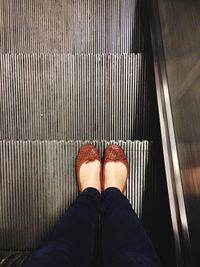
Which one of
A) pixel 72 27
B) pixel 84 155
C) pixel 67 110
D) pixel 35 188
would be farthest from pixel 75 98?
pixel 72 27

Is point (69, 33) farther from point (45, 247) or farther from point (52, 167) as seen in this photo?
point (45, 247)

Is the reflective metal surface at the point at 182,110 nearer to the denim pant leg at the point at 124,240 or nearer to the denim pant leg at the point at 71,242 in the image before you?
the denim pant leg at the point at 124,240

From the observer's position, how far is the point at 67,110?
5.41 ft

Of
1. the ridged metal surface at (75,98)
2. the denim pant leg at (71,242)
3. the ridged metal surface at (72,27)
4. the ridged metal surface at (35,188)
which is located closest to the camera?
the denim pant leg at (71,242)

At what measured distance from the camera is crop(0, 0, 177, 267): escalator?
54.3 inches

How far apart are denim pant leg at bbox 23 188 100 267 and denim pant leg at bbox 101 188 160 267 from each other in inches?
2.4

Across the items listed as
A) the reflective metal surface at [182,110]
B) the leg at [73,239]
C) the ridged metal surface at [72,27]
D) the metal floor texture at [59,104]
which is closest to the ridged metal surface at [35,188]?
the metal floor texture at [59,104]

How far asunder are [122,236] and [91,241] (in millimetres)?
133

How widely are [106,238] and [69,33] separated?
160 centimetres

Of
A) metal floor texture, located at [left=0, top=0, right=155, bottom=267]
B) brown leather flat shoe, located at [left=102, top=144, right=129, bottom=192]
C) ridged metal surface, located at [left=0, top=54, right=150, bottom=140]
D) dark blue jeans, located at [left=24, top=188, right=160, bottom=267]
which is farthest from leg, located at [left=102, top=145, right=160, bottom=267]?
ridged metal surface, located at [left=0, top=54, right=150, bottom=140]

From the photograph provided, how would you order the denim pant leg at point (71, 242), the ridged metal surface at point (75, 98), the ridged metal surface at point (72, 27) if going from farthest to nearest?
the ridged metal surface at point (72, 27)
the ridged metal surface at point (75, 98)
the denim pant leg at point (71, 242)

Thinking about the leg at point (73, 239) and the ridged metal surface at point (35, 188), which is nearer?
the leg at point (73, 239)

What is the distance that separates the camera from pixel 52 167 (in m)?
1.39

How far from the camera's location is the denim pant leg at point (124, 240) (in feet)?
2.63
